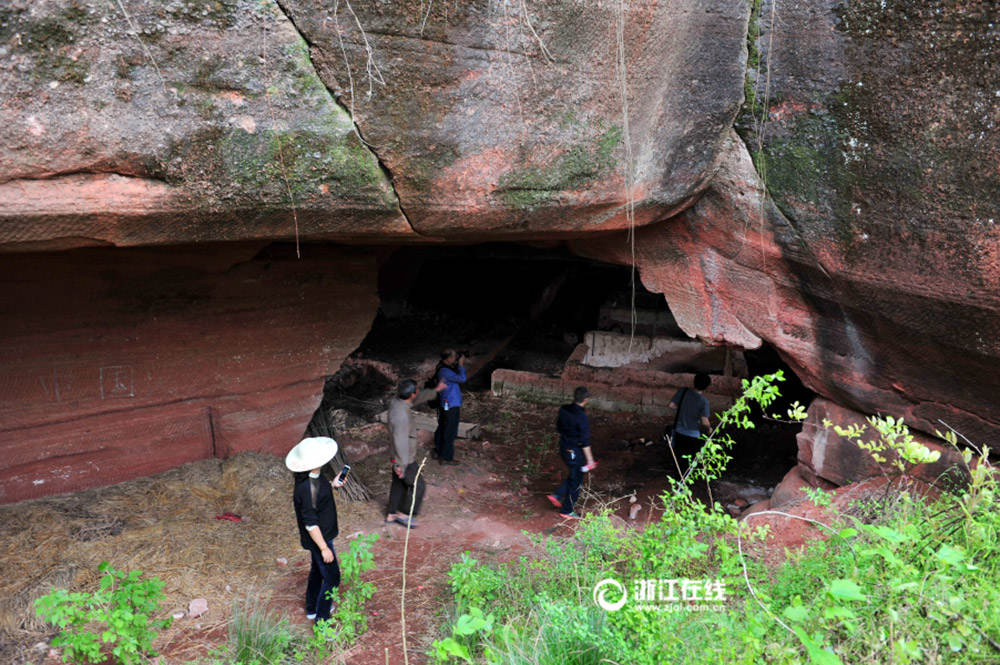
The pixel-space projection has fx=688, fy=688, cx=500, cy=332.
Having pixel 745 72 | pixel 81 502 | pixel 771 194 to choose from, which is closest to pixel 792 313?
pixel 771 194

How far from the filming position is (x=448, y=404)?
695 cm

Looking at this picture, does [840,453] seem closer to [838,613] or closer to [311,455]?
[838,613]

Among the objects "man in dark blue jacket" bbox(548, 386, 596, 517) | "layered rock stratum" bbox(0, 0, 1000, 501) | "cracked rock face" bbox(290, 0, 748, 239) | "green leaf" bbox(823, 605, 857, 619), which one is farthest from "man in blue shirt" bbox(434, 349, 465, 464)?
"green leaf" bbox(823, 605, 857, 619)

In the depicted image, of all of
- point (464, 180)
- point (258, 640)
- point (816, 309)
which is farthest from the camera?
point (816, 309)

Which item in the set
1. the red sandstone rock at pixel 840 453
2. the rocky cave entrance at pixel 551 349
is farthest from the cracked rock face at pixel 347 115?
the rocky cave entrance at pixel 551 349

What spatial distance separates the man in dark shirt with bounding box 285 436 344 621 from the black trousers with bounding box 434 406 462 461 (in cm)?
292

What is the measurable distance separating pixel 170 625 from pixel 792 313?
4.52 metres

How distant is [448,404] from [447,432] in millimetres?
315

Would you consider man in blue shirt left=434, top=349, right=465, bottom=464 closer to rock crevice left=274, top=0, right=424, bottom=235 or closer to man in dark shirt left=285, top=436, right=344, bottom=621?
man in dark shirt left=285, top=436, right=344, bottom=621

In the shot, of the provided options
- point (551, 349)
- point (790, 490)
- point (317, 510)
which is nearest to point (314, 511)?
point (317, 510)

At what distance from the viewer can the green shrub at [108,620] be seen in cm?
336

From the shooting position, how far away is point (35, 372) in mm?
4723

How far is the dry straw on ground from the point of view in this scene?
13.3 ft

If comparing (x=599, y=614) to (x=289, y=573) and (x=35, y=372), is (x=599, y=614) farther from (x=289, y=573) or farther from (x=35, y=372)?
(x=35, y=372)
